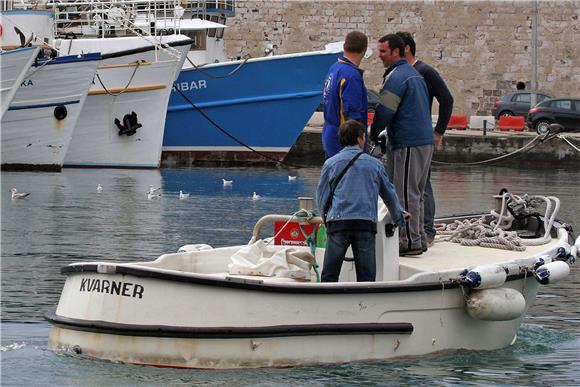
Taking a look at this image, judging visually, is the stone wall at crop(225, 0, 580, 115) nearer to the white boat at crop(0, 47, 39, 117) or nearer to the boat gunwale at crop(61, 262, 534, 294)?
the white boat at crop(0, 47, 39, 117)

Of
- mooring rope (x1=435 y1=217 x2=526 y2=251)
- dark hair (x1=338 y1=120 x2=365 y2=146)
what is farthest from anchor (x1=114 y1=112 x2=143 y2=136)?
dark hair (x1=338 y1=120 x2=365 y2=146)

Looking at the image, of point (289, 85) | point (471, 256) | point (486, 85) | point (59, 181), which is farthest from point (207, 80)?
point (471, 256)

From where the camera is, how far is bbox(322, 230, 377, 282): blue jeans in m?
8.46

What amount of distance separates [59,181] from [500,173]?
9185 mm

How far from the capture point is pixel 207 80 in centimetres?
3070

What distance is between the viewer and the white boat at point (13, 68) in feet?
88.2

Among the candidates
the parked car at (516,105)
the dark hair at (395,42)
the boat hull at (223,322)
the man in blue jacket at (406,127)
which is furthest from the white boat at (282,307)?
the parked car at (516,105)

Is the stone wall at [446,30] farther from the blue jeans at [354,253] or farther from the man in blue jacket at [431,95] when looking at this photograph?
the blue jeans at [354,253]

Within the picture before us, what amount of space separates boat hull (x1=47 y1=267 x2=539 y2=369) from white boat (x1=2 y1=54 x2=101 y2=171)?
2023 cm

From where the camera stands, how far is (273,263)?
878 centimetres

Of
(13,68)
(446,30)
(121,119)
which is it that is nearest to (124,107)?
(121,119)

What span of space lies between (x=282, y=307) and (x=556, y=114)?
27.7 metres

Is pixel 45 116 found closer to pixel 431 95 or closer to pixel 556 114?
pixel 556 114

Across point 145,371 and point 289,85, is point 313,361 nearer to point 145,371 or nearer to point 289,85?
point 145,371
